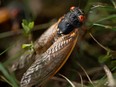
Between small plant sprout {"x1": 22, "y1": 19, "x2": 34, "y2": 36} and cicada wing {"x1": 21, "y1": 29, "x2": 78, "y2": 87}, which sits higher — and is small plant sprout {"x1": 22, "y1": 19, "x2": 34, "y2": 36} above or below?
above

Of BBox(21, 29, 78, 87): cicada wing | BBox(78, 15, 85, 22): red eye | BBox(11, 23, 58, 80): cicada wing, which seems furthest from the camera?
BBox(78, 15, 85, 22): red eye

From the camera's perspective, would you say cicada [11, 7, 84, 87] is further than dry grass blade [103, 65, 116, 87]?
Yes

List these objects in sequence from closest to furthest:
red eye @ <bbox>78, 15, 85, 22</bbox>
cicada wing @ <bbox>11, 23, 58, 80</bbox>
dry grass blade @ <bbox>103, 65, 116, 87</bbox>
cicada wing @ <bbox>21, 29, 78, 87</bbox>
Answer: dry grass blade @ <bbox>103, 65, 116, 87</bbox>
cicada wing @ <bbox>21, 29, 78, 87</bbox>
cicada wing @ <bbox>11, 23, 58, 80</bbox>
red eye @ <bbox>78, 15, 85, 22</bbox>

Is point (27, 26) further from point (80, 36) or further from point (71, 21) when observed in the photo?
point (80, 36)

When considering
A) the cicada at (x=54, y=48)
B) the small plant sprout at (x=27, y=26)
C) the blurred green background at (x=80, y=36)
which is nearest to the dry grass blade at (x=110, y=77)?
the blurred green background at (x=80, y=36)

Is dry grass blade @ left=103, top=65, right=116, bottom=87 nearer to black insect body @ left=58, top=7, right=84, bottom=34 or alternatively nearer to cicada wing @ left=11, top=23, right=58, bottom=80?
black insect body @ left=58, top=7, right=84, bottom=34

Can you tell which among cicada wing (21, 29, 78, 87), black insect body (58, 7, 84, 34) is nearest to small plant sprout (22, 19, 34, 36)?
cicada wing (21, 29, 78, 87)

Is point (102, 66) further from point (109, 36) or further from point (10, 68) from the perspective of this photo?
point (10, 68)

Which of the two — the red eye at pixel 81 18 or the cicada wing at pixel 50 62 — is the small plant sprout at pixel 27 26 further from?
the red eye at pixel 81 18

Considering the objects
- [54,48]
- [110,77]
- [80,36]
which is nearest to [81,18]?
[80,36]
